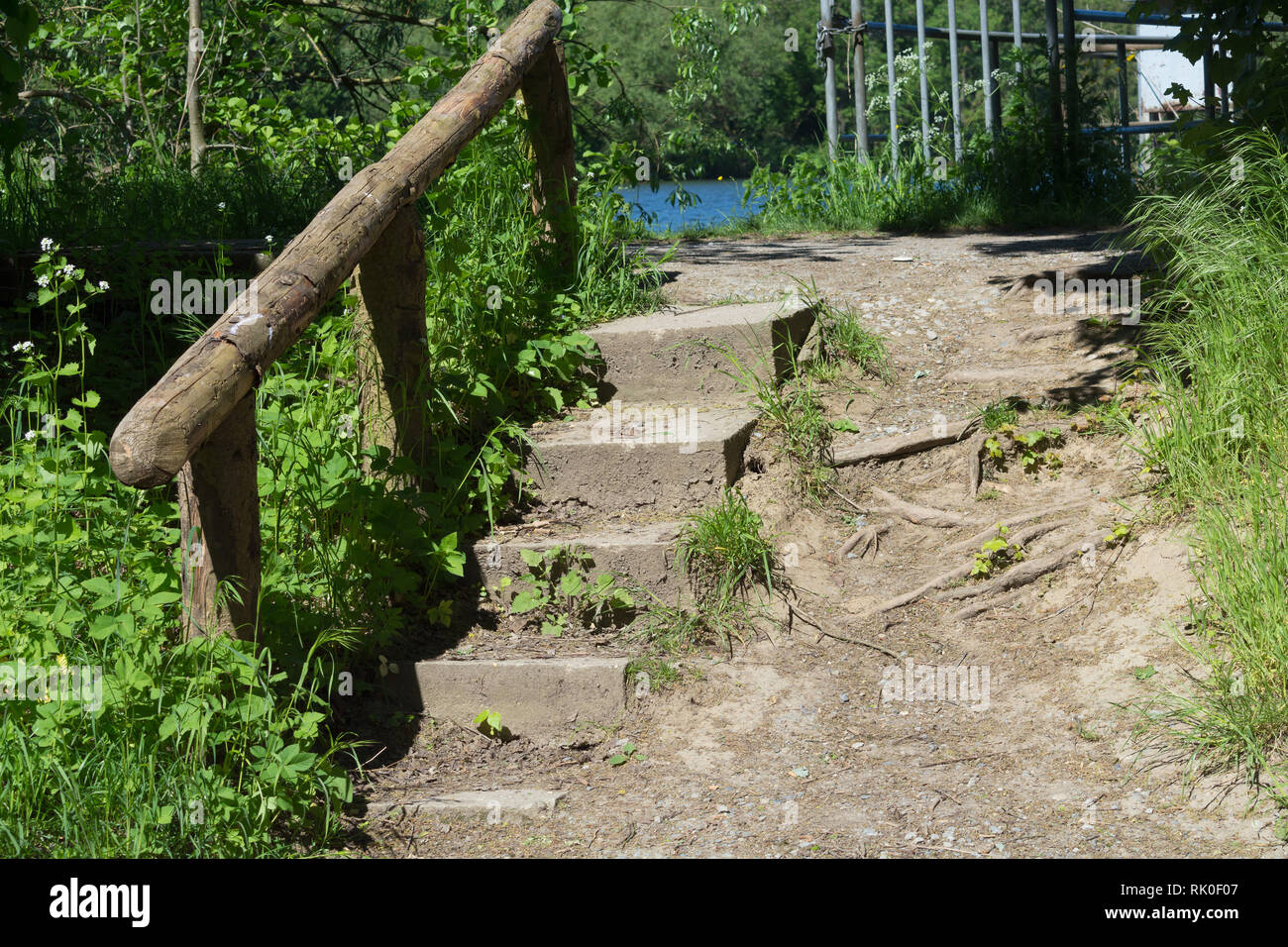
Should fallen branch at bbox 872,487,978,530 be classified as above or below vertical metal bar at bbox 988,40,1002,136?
→ below

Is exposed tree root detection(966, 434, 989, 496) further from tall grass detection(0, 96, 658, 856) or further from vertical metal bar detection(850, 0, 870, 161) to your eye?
vertical metal bar detection(850, 0, 870, 161)

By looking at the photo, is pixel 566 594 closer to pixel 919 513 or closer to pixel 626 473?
pixel 626 473

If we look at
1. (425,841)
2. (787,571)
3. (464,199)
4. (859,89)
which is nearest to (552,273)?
(464,199)

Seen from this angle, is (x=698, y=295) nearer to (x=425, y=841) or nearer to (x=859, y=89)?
(x=425, y=841)

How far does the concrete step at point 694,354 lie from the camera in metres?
4.84

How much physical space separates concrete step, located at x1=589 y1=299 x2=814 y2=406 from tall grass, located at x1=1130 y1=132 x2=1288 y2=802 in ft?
4.84

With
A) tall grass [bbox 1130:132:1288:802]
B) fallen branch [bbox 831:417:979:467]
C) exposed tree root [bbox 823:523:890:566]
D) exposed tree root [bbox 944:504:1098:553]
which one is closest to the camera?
tall grass [bbox 1130:132:1288:802]

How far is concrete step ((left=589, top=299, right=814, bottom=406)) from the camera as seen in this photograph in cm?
484

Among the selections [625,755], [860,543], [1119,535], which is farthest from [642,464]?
[1119,535]

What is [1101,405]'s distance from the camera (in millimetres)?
4547

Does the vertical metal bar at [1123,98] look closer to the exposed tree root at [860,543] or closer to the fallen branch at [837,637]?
the exposed tree root at [860,543]

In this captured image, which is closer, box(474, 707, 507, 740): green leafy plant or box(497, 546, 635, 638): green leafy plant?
box(474, 707, 507, 740): green leafy plant

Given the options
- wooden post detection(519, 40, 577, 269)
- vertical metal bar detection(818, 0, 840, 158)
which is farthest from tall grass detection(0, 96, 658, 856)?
vertical metal bar detection(818, 0, 840, 158)

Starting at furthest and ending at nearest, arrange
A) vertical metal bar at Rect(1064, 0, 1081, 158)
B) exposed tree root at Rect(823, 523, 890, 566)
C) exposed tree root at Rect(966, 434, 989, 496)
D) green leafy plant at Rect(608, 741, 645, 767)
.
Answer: vertical metal bar at Rect(1064, 0, 1081, 158), exposed tree root at Rect(966, 434, 989, 496), exposed tree root at Rect(823, 523, 890, 566), green leafy plant at Rect(608, 741, 645, 767)
